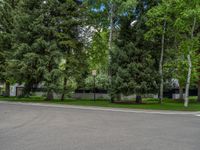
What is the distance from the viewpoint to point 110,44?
26.4 meters

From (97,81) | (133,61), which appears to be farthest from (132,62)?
(97,81)

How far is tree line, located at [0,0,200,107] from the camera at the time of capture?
76.0ft

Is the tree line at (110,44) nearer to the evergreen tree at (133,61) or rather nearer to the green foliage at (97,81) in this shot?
the evergreen tree at (133,61)

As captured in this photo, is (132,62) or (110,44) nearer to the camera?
(132,62)

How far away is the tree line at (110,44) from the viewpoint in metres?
23.2

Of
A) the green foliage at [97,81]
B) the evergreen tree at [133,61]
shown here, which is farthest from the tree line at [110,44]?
the green foliage at [97,81]

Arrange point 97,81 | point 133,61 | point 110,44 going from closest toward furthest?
point 133,61 < point 110,44 < point 97,81

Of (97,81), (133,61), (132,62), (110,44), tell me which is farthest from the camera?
(97,81)

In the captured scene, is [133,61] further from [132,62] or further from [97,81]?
[97,81]

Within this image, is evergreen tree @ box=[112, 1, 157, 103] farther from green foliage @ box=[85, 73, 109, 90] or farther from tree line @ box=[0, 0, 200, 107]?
green foliage @ box=[85, 73, 109, 90]

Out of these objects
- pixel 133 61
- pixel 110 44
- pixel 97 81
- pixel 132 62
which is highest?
pixel 110 44

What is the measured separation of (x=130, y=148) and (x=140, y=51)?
18281 millimetres

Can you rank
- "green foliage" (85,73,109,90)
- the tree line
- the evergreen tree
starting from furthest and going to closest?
1. "green foliage" (85,73,109,90)
2. the evergreen tree
3. the tree line

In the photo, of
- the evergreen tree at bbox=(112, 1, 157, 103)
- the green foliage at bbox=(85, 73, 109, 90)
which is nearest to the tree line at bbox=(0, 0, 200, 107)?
the evergreen tree at bbox=(112, 1, 157, 103)
